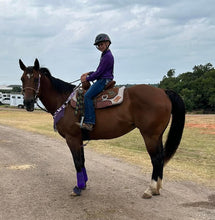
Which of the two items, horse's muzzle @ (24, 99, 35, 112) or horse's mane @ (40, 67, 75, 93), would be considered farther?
horse's mane @ (40, 67, 75, 93)

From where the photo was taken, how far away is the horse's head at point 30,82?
561cm

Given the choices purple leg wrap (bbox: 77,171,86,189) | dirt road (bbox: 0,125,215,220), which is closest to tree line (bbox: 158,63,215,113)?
dirt road (bbox: 0,125,215,220)

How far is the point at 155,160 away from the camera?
18.2ft

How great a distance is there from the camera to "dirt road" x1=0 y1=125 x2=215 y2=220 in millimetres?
4645

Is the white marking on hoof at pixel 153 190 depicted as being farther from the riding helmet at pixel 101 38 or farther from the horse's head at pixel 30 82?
the riding helmet at pixel 101 38

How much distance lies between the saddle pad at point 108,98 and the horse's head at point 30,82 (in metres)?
0.86

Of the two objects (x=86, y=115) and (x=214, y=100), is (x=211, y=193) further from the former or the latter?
(x=214, y=100)

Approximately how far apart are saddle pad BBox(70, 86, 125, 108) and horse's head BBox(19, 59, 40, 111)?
0.86 m

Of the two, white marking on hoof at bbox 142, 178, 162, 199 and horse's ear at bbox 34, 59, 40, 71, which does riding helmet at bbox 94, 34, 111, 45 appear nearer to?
horse's ear at bbox 34, 59, 40, 71

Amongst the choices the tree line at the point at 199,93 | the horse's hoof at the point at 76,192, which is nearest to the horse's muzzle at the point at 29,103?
the horse's hoof at the point at 76,192

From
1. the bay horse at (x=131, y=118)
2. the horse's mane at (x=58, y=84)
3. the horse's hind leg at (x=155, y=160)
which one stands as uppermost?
the horse's mane at (x=58, y=84)

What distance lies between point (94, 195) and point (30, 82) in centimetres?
278

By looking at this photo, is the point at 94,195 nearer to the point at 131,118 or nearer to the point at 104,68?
the point at 131,118

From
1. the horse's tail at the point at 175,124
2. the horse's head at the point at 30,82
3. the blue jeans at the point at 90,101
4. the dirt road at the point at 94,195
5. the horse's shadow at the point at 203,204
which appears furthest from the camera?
the horse's tail at the point at 175,124
